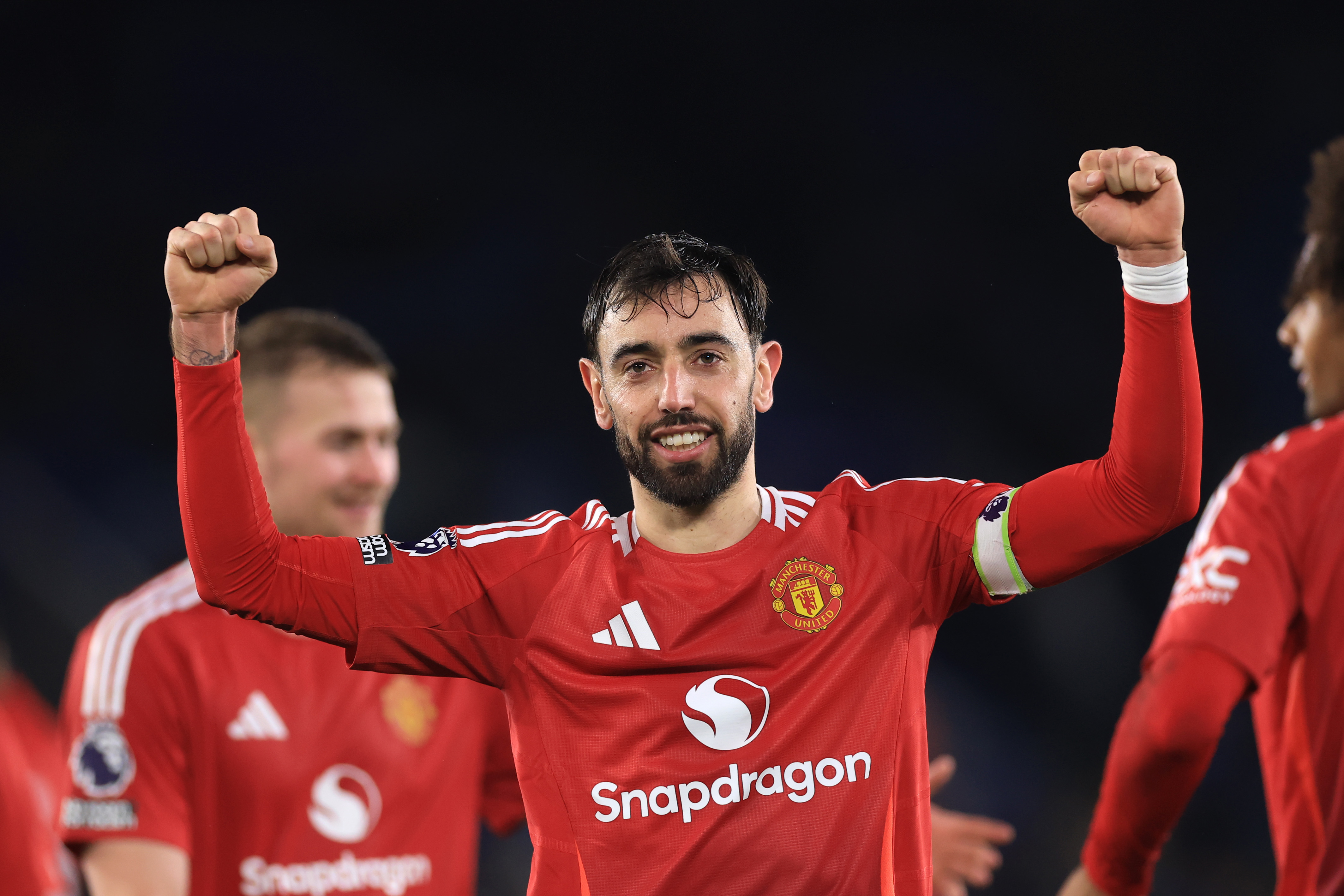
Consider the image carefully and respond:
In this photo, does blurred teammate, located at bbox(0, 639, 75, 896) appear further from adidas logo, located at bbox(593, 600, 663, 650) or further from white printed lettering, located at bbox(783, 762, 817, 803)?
white printed lettering, located at bbox(783, 762, 817, 803)

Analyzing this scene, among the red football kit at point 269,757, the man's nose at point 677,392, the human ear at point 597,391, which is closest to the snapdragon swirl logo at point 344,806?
the red football kit at point 269,757

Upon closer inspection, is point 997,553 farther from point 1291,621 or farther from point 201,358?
point 201,358

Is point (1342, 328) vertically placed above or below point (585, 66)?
below

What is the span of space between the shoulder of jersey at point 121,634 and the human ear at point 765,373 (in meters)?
1.59

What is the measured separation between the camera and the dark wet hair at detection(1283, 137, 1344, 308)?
9.46 feet

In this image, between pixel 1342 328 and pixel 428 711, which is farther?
pixel 428 711

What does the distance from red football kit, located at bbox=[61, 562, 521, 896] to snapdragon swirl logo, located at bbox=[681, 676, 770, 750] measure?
1.33m

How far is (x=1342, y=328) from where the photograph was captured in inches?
112

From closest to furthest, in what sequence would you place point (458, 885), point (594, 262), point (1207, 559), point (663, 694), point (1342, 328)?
point (663, 694) → point (1207, 559) → point (1342, 328) → point (458, 885) → point (594, 262)

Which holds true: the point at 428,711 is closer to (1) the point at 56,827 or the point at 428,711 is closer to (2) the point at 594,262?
(1) the point at 56,827

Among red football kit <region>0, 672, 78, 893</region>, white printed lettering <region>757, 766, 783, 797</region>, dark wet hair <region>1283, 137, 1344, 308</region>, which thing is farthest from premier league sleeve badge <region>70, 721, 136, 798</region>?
dark wet hair <region>1283, 137, 1344, 308</region>

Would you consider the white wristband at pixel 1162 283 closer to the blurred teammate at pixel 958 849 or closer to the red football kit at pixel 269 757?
the blurred teammate at pixel 958 849

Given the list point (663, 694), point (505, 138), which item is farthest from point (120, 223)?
point (663, 694)

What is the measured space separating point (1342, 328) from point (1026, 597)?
407cm
